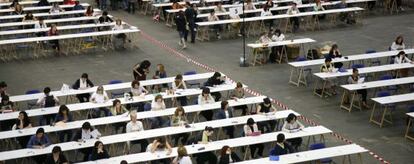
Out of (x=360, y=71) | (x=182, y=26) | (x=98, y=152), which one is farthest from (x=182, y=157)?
(x=182, y=26)

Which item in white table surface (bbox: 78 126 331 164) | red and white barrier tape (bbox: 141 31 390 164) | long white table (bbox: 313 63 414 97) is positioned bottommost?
red and white barrier tape (bbox: 141 31 390 164)

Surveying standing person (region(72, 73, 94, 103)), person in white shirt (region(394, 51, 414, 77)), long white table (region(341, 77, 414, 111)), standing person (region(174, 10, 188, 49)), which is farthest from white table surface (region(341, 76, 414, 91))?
standing person (region(174, 10, 188, 49))

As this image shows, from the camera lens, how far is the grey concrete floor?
15727 millimetres

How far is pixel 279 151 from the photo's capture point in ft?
41.9

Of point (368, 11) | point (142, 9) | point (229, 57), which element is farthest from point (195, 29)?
point (368, 11)

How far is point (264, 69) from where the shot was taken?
21.6 m

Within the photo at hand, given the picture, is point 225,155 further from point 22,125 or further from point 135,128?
point 22,125

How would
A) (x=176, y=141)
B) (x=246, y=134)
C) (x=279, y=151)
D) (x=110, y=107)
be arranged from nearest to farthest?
(x=279, y=151), (x=246, y=134), (x=176, y=141), (x=110, y=107)

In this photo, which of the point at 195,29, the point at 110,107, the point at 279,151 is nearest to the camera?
the point at 279,151

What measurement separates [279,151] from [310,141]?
105 inches

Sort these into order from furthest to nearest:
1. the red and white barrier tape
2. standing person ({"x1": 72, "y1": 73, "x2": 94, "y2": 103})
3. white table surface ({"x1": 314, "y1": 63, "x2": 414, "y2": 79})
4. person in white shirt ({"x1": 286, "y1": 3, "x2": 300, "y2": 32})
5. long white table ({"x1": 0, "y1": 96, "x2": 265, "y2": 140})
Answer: person in white shirt ({"x1": 286, "y1": 3, "x2": 300, "y2": 32}), white table surface ({"x1": 314, "y1": 63, "x2": 414, "y2": 79}), standing person ({"x1": 72, "y1": 73, "x2": 94, "y2": 103}), the red and white barrier tape, long white table ({"x1": 0, "y1": 96, "x2": 265, "y2": 140})

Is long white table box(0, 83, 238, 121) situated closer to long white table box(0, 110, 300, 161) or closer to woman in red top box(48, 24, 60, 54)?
long white table box(0, 110, 300, 161)

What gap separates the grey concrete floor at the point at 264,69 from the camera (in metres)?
15.7

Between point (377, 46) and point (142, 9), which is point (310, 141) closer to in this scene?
point (377, 46)
